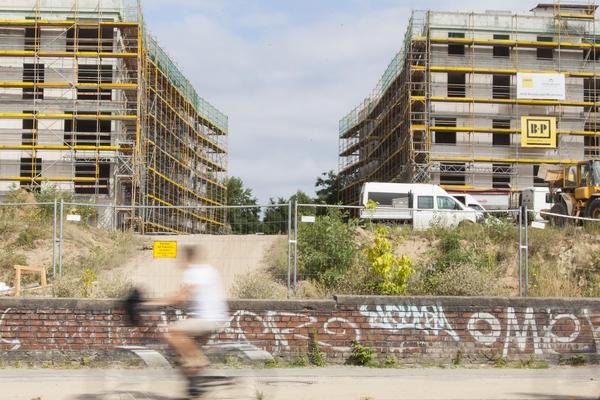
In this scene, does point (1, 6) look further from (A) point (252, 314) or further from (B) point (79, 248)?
(A) point (252, 314)

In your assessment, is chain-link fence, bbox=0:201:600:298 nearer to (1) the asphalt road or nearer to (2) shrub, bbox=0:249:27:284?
(2) shrub, bbox=0:249:27:284

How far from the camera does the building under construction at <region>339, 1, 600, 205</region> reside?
53125 millimetres

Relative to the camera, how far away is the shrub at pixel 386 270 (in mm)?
12539

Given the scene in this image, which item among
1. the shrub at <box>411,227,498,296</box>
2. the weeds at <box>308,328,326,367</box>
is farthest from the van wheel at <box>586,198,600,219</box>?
the weeds at <box>308,328,326,367</box>

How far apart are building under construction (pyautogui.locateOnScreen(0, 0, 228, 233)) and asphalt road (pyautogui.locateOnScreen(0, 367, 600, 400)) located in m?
35.4

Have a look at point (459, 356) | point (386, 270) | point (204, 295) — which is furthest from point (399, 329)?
point (204, 295)

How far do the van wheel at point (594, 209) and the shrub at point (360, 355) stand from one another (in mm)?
18036

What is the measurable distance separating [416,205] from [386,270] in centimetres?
1795

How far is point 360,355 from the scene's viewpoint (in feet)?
37.8

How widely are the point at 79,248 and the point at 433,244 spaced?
7817 mm

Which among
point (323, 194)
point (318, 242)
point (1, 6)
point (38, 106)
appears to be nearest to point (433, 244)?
point (318, 242)

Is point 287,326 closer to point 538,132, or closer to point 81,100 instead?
point 81,100

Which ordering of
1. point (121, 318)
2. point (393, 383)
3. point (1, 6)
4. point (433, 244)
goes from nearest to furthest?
point (393, 383) < point (121, 318) < point (433, 244) < point (1, 6)

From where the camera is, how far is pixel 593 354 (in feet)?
38.7
